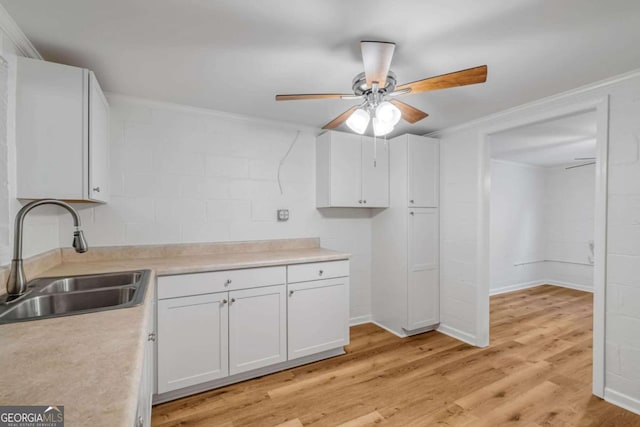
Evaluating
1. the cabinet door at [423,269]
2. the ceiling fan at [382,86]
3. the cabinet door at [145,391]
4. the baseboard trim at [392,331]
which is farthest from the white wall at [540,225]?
the cabinet door at [145,391]

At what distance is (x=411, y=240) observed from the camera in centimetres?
302

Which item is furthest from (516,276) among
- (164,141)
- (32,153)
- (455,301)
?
(32,153)

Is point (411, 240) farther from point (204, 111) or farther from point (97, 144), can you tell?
point (97, 144)

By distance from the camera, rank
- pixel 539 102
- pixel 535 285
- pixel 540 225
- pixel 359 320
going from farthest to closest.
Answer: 1. pixel 540 225
2. pixel 535 285
3. pixel 359 320
4. pixel 539 102

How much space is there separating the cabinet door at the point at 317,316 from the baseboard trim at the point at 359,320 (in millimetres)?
747

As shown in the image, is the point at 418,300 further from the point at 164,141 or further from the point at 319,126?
the point at 164,141

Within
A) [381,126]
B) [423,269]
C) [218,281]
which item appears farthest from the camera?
[423,269]

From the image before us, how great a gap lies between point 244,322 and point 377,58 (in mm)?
2003

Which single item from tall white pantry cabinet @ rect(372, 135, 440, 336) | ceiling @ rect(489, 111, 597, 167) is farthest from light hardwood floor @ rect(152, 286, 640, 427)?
ceiling @ rect(489, 111, 597, 167)

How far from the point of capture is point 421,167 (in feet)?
10.2

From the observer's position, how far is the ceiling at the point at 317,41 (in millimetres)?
1319

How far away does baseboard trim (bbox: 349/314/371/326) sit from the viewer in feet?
11.1

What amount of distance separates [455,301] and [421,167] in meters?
1.50

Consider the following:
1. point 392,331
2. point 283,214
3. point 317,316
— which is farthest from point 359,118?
point 392,331
